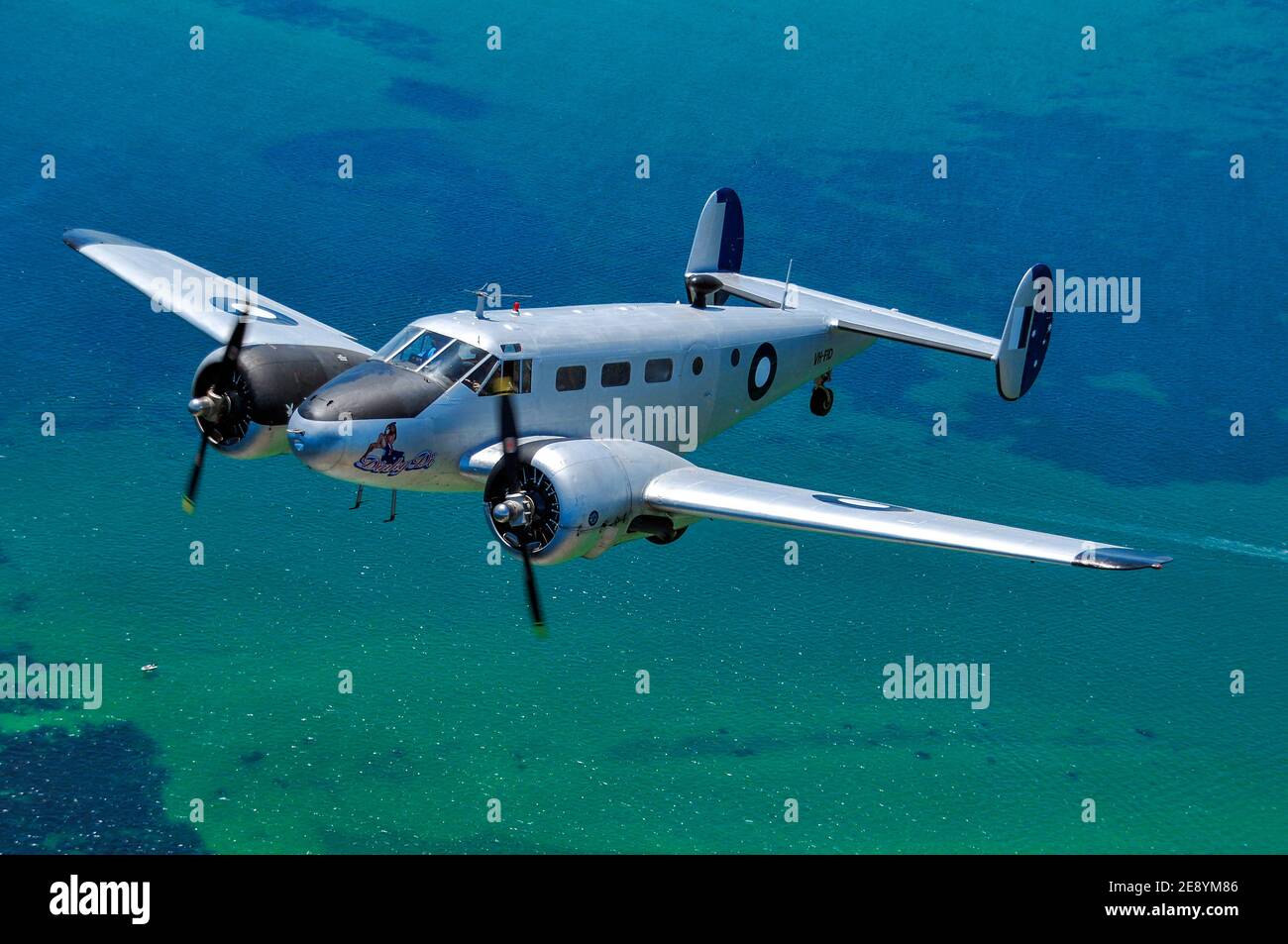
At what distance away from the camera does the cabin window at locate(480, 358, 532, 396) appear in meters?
36.6

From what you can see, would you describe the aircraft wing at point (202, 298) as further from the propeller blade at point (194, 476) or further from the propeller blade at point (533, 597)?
the propeller blade at point (533, 597)

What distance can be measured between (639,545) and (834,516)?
1607 inches

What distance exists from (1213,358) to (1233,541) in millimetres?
14485

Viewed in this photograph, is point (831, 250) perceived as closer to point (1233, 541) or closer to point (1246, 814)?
point (1233, 541)

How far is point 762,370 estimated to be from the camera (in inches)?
1725

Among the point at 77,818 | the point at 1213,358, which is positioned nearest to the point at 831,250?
the point at 1213,358

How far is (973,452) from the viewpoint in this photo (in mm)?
81750

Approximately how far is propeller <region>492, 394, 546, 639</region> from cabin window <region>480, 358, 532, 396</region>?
267 millimetres

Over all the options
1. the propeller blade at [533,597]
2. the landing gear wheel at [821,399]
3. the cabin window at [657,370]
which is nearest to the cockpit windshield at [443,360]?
the propeller blade at [533,597]

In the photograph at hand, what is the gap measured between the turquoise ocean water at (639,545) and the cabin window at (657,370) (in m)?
26.1

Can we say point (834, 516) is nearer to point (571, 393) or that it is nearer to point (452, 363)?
point (571, 393)

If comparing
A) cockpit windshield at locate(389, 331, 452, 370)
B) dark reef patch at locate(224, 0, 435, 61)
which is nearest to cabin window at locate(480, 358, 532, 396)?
cockpit windshield at locate(389, 331, 452, 370)

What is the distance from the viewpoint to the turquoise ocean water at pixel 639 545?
61875mm

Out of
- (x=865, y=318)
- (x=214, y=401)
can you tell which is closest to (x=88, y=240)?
(x=214, y=401)
